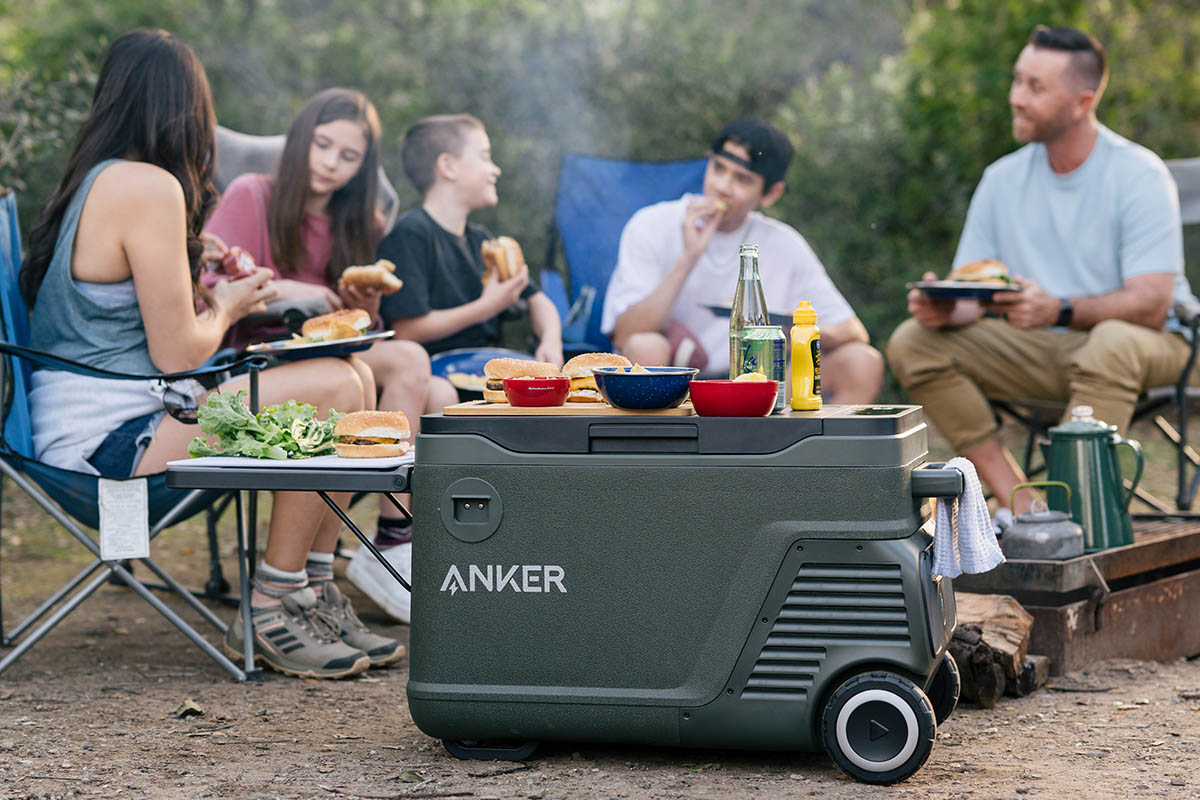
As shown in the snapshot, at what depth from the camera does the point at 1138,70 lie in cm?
761

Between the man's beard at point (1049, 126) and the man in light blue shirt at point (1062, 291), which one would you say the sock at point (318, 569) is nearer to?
the man in light blue shirt at point (1062, 291)

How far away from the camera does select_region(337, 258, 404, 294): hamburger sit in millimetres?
3609

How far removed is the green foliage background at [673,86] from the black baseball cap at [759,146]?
9.50ft

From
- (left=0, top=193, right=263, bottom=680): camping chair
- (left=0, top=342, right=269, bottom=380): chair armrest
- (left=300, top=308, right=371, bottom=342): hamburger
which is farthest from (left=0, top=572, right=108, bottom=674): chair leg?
(left=300, top=308, right=371, bottom=342): hamburger

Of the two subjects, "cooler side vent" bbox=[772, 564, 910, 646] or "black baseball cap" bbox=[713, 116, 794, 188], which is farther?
"black baseball cap" bbox=[713, 116, 794, 188]

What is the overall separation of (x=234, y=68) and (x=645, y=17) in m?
2.44

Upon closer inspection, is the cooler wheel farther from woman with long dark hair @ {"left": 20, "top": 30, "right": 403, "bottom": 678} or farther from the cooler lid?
woman with long dark hair @ {"left": 20, "top": 30, "right": 403, "bottom": 678}

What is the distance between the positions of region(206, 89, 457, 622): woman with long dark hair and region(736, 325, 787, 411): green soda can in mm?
1699

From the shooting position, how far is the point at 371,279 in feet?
11.9

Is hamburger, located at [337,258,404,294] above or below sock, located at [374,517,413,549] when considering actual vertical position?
above

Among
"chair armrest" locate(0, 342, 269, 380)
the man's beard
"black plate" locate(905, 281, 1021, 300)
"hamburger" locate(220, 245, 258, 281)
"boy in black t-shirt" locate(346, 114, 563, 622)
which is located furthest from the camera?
the man's beard

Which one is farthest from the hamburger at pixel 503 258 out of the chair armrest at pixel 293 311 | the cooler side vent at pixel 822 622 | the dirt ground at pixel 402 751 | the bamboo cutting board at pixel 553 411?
the cooler side vent at pixel 822 622

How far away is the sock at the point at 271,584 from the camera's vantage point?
2930mm

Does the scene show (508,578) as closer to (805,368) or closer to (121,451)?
(805,368)
